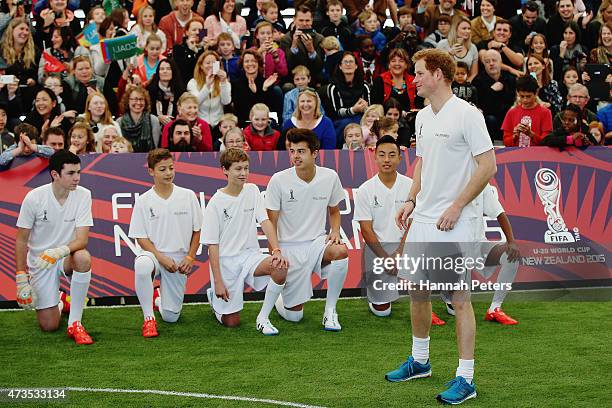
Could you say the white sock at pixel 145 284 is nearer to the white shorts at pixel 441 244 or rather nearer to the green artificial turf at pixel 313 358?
the green artificial turf at pixel 313 358

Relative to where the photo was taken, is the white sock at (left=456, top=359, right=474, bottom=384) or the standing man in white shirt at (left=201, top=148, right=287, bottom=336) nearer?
the white sock at (left=456, top=359, right=474, bottom=384)

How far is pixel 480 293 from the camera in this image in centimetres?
949

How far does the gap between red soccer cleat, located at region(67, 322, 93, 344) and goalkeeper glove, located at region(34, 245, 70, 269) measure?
58 cm

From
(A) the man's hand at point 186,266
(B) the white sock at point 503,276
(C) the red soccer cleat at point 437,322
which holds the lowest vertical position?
(C) the red soccer cleat at point 437,322

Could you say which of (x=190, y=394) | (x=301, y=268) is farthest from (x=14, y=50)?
(x=190, y=394)

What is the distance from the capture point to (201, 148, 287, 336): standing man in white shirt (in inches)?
359

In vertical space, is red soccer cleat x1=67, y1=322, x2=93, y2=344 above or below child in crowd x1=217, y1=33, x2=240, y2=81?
below

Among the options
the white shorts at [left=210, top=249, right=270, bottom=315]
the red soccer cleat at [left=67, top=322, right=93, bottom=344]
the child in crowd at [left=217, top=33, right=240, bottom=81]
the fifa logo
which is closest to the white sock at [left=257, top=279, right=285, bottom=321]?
the white shorts at [left=210, top=249, right=270, bottom=315]

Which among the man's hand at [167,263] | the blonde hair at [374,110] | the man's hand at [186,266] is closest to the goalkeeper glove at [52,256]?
the man's hand at [167,263]

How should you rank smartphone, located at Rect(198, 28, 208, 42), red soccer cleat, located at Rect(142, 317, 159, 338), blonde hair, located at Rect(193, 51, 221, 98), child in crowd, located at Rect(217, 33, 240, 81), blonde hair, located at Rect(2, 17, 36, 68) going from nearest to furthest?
red soccer cleat, located at Rect(142, 317, 159, 338) → blonde hair, located at Rect(193, 51, 221, 98) → blonde hair, located at Rect(2, 17, 36, 68) → child in crowd, located at Rect(217, 33, 240, 81) → smartphone, located at Rect(198, 28, 208, 42)

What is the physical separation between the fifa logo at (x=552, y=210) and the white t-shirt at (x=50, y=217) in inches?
183

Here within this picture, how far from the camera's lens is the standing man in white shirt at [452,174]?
6.39 m

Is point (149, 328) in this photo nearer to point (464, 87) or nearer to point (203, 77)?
point (203, 77)

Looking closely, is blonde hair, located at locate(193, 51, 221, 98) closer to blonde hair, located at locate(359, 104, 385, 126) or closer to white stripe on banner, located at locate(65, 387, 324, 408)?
blonde hair, located at locate(359, 104, 385, 126)
